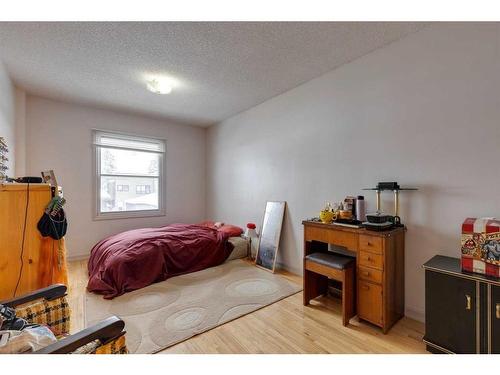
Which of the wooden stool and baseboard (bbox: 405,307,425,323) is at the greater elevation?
the wooden stool

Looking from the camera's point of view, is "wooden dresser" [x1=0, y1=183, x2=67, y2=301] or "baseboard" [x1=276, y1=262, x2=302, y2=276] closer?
"wooden dresser" [x1=0, y1=183, x2=67, y2=301]

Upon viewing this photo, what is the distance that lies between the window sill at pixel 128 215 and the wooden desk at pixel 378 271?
3.63 m

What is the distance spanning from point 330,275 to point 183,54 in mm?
2652

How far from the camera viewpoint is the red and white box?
1.47 meters

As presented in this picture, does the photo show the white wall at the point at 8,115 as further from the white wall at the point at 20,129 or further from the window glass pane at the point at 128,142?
the window glass pane at the point at 128,142

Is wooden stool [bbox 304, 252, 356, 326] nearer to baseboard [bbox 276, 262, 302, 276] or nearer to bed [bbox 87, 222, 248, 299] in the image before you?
baseboard [bbox 276, 262, 302, 276]

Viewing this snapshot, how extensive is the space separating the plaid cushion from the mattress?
8.06 feet

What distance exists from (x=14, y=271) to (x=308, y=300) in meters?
2.53

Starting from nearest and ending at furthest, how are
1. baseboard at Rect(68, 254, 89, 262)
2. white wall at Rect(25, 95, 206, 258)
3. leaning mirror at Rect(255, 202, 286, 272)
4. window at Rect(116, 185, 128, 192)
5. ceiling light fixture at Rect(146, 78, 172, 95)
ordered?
ceiling light fixture at Rect(146, 78, 172, 95) → leaning mirror at Rect(255, 202, 286, 272) → white wall at Rect(25, 95, 206, 258) → baseboard at Rect(68, 254, 89, 262) → window at Rect(116, 185, 128, 192)

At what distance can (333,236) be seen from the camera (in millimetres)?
2236

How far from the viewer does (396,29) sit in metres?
2.04

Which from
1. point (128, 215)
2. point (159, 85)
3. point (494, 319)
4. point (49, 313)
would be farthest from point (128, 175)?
point (494, 319)

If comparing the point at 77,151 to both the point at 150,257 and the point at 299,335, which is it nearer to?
the point at 150,257

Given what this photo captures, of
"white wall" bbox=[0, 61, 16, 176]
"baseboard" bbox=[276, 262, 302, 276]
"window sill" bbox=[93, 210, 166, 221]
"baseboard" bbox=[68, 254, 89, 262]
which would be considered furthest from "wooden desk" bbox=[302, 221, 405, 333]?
"baseboard" bbox=[68, 254, 89, 262]
